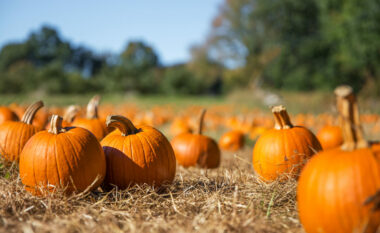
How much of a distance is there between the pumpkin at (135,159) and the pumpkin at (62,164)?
21 centimetres

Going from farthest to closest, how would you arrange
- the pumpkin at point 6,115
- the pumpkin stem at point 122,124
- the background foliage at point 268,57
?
the background foliage at point 268,57 → the pumpkin at point 6,115 → the pumpkin stem at point 122,124

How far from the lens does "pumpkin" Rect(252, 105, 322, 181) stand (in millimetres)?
3018

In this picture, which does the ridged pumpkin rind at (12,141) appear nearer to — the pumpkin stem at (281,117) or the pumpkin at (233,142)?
the pumpkin stem at (281,117)

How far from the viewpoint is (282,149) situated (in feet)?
9.98

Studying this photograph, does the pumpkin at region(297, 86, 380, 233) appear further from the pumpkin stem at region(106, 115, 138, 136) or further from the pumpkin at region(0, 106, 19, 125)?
the pumpkin at region(0, 106, 19, 125)

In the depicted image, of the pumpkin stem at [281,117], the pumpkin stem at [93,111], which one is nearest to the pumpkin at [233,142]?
the pumpkin stem at [93,111]

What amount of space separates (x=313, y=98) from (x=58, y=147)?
54.9ft

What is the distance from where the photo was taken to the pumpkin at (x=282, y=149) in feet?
9.90

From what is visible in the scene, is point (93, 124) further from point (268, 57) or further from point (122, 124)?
point (268, 57)

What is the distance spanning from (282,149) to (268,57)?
36.4m

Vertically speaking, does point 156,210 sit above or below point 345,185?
below

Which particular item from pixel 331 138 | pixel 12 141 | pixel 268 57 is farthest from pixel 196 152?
pixel 268 57

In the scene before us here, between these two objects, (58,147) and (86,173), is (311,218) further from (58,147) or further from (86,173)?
(58,147)

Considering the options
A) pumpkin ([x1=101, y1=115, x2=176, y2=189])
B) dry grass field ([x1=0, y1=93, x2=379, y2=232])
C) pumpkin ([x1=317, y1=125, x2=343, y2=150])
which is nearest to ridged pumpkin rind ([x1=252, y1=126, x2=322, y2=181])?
dry grass field ([x1=0, y1=93, x2=379, y2=232])
